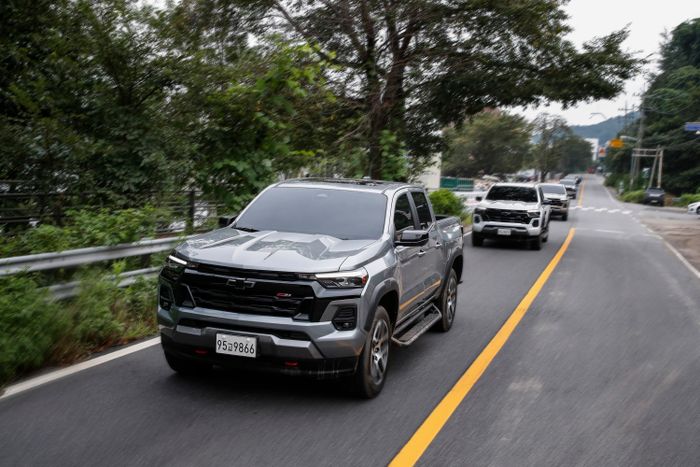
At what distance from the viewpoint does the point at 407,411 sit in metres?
5.32

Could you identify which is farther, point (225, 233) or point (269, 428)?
point (225, 233)

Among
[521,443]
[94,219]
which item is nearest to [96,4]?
[94,219]

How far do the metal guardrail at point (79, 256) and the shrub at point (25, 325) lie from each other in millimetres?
133

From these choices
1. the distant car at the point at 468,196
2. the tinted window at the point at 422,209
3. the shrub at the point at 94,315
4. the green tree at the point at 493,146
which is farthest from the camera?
the green tree at the point at 493,146

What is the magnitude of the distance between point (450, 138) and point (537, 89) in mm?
4380

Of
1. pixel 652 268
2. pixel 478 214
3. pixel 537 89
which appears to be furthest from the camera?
pixel 537 89

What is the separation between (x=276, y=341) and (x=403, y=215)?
2.31m

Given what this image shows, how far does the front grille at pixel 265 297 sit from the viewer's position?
16.7 feet

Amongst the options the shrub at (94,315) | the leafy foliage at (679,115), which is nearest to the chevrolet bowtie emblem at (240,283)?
the shrub at (94,315)

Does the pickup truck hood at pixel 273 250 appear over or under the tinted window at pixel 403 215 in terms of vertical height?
under

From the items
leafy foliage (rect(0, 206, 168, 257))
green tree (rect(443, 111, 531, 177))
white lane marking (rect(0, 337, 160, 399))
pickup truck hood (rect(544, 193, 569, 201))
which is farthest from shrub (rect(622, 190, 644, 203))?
white lane marking (rect(0, 337, 160, 399))

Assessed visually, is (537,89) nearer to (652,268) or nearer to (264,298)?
(652,268)

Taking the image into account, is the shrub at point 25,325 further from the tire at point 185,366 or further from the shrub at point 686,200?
the shrub at point 686,200

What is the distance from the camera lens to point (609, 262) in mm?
16422
